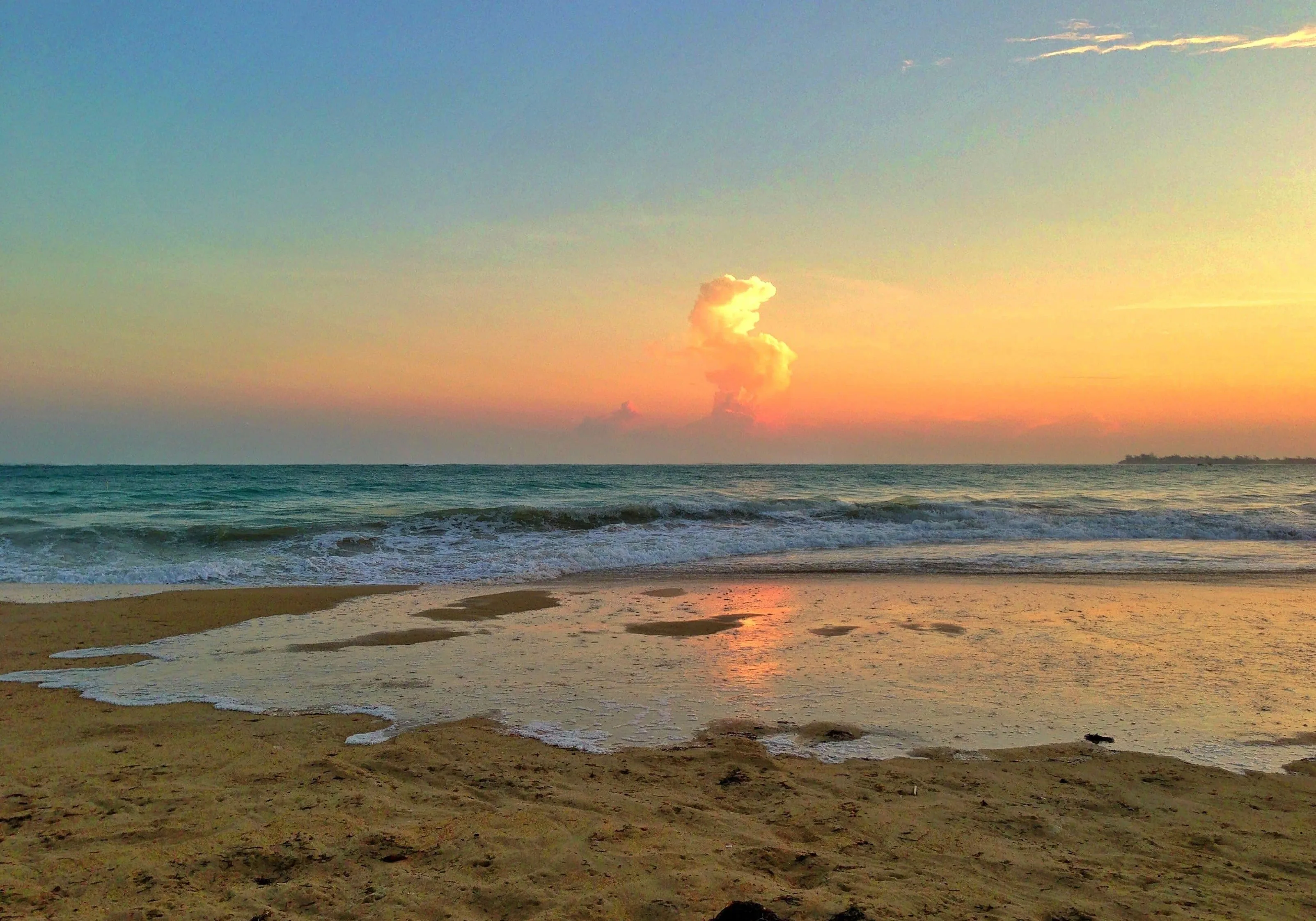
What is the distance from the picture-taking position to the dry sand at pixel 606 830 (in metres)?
3.15

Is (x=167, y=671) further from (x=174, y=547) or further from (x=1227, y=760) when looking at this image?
(x=174, y=547)

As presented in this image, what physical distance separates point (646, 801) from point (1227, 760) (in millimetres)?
Answer: 3699

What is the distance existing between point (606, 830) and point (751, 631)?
510 cm

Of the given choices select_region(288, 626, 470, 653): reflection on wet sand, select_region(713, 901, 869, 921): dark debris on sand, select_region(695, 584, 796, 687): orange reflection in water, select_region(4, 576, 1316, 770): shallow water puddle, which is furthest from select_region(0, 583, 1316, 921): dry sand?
select_region(288, 626, 470, 653): reflection on wet sand

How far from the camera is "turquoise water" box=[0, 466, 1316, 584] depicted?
14484mm

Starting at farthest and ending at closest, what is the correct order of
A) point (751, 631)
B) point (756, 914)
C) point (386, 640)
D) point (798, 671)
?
point (751, 631), point (386, 640), point (798, 671), point (756, 914)

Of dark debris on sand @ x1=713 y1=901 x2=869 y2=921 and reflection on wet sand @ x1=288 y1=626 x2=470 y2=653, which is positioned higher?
dark debris on sand @ x1=713 y1=901 x2=869 y2=921

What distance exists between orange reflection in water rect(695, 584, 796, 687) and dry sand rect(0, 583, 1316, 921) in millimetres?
1641

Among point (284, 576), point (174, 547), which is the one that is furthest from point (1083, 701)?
point (174, 547)

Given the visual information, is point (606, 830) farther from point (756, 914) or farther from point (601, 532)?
point (601, 532)

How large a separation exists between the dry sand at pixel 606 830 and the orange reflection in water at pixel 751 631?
5.38 feet

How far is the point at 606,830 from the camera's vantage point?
3.77 metres

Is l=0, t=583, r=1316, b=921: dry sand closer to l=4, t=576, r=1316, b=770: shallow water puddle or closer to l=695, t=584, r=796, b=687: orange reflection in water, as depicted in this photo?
l=4, t=576, r=1316, b=770: shallow water puddle

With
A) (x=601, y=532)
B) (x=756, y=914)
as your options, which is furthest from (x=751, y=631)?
(x=601, y=532)
